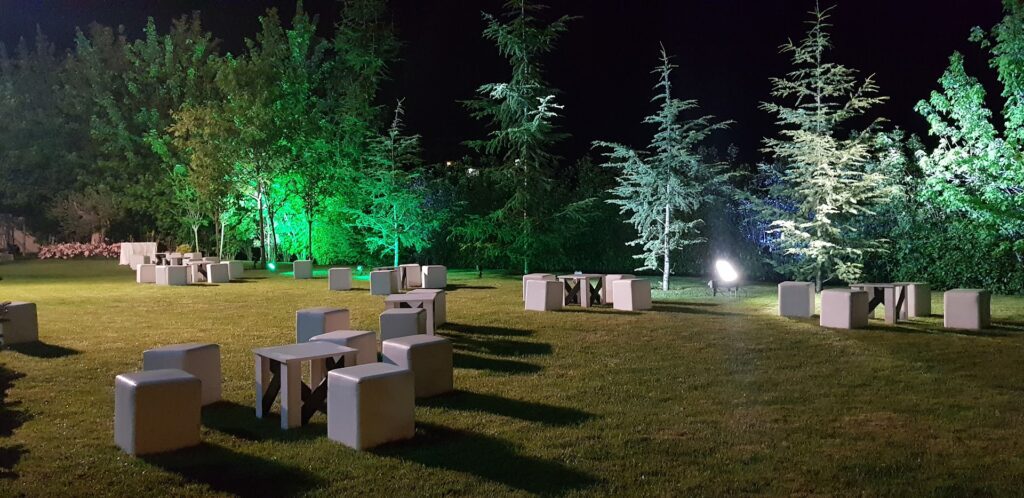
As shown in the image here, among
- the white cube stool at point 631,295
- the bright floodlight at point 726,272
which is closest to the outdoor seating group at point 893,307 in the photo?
the white cube stool at point 631,295

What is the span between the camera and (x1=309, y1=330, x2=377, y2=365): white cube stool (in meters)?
7.32

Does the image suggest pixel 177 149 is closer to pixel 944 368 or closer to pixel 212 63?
pixel 212 63

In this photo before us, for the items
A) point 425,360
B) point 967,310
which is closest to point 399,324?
point 425,360

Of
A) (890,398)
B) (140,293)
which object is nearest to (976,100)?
(890,398)

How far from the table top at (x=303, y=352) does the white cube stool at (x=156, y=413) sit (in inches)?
27.5

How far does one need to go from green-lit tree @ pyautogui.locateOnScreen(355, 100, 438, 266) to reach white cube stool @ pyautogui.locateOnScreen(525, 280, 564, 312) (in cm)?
1021

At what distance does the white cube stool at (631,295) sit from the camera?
12.9m

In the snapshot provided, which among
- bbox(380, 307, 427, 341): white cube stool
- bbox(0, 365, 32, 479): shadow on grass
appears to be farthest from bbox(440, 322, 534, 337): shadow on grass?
bbox(0, 365, 32, 479): shadow on grass

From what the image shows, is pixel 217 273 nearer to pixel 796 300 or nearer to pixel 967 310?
pixel 796 300

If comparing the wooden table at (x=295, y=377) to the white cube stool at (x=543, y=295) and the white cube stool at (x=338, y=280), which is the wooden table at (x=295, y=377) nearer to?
the white cube stool at (x=543, y=295)

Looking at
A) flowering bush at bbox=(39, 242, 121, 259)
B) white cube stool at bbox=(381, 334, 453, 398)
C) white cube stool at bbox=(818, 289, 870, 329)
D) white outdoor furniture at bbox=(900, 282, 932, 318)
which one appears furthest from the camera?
flowering bush at bbox=(39, 242, 121, 259)

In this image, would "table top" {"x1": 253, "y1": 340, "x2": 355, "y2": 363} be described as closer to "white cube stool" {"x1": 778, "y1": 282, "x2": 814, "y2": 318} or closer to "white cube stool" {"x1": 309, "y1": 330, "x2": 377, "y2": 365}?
"white cube stool" {"x1": 309, "y1": 330, "x2": 377, "y2": 365}

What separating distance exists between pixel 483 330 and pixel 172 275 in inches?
434

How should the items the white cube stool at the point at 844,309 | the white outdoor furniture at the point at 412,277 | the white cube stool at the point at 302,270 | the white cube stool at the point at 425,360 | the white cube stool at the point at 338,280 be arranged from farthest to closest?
the white cube stool at the point at 302,270 → the white outdoor furniture at the point at 412,277 → the white cube stool at the point at 338,280 → the white cube stool at the point at 844,309 → the white cube stool at the point at 425,360
